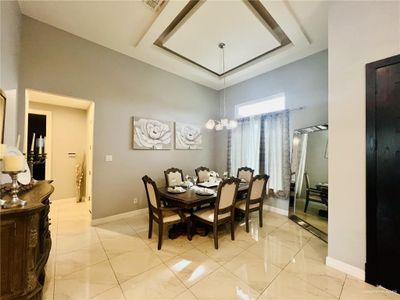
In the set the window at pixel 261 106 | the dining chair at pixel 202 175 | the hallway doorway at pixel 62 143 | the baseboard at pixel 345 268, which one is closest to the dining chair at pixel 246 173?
the dining chair at pixel 202 175

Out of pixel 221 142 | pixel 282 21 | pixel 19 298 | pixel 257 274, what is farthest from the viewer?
pixel 221 142

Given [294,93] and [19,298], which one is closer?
[19,298]

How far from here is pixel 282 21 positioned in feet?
8.57

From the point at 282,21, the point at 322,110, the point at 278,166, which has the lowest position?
the point at 278,166

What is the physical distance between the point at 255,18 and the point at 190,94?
2.42m

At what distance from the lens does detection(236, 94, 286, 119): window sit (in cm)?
410

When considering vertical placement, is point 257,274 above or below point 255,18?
below

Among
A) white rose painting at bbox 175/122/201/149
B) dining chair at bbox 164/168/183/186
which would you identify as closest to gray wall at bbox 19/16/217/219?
white rose painting at bbox 175/122/201/149

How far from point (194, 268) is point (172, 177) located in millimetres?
1939

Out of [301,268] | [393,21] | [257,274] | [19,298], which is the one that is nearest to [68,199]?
[19,298]

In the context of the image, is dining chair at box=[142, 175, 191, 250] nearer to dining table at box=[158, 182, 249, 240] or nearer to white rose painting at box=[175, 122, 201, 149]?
dining table at box=[158, 182, 249, 240]

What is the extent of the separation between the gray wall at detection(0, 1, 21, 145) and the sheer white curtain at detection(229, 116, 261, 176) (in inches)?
163

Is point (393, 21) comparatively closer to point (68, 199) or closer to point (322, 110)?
point (322, 110)

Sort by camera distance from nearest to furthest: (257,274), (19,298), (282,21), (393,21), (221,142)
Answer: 1. (19,298)
2. (393,21)
3. (257,274)
4. (282,21)
5. (221,142)
